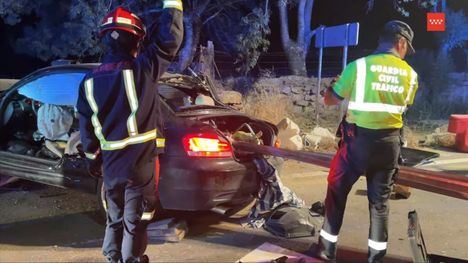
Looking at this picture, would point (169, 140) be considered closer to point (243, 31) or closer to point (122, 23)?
point (122, 23)

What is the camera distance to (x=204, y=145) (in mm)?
4812

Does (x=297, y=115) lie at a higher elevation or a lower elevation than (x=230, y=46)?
lower

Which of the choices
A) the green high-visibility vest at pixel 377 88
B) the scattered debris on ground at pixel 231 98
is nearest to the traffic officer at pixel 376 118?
the green high-visibility vest at pixel 377 88

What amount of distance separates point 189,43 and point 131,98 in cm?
990

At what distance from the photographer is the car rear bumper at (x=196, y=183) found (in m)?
4.72

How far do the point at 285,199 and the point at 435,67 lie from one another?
42.2 ft

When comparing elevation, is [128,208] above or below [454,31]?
below

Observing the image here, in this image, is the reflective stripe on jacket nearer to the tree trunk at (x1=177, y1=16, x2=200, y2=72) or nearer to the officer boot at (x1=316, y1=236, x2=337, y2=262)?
the officer boot at (x1=316, y1=236, x2=337, y2=262)

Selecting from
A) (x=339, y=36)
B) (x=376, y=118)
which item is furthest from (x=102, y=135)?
(x=339, y=36)

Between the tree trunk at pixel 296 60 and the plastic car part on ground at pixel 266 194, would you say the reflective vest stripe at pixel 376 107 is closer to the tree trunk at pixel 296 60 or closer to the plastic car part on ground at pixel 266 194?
the plastic car part on ground at pixel 266 194

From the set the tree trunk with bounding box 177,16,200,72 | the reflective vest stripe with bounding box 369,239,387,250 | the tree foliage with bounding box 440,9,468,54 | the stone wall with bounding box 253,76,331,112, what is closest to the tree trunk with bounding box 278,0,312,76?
the stone wall with bounding box 253,76,331,112

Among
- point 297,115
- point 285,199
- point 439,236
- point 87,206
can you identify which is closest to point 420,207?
point 439,236

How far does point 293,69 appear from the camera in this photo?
15.3m

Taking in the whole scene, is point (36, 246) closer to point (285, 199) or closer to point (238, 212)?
point (238, 212)
